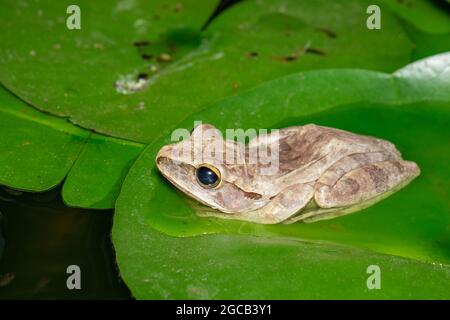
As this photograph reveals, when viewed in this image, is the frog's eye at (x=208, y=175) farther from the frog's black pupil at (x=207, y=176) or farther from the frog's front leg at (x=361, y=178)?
the frog's front leg at (x=361, y=178)

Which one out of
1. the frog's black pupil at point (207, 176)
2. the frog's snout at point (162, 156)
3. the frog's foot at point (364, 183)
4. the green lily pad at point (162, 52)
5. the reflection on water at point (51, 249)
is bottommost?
the reflection on water at point (51, 249)

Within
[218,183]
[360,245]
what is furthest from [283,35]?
[360,245]

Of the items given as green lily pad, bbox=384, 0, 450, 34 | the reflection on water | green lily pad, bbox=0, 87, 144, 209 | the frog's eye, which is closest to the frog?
the frog's eye

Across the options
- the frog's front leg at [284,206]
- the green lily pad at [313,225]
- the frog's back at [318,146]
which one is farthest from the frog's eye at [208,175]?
the frog's back at [318,146]

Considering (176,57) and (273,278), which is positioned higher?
(176,57)

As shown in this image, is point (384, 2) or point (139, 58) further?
point (384, 2)

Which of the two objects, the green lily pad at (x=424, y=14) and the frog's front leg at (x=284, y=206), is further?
the green lily pad at (x=424, y=14)

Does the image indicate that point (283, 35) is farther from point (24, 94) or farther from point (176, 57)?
point (24, 94)
